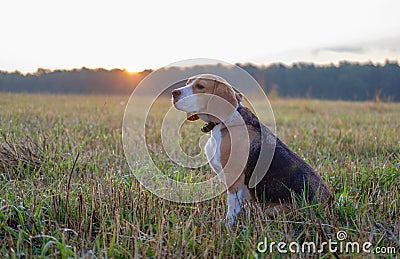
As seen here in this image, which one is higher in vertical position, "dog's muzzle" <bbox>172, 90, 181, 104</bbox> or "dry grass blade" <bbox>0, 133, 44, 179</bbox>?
"dog's muzzle" <bbox>172, 90, 181, 104</bbox>

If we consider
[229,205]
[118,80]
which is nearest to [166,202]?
[229,205]

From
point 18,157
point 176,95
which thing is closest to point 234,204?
point 176,95

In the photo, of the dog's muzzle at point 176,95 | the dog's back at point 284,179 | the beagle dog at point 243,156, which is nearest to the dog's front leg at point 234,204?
the beagle dog at point 243,156

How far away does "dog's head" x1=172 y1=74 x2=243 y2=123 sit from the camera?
3998 millimetres

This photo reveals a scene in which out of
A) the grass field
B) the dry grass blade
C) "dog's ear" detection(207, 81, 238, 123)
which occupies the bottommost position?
the grass field

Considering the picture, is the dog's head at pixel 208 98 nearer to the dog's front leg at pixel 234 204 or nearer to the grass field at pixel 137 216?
the dog's front leg at pixel 234 204

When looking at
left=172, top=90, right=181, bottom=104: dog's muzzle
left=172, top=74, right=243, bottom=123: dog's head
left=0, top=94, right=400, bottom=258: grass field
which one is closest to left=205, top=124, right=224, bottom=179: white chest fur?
left=172, top=74, right=243, bottom=123: dog's head

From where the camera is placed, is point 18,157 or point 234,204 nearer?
point 234,204

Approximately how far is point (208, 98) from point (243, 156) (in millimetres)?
655

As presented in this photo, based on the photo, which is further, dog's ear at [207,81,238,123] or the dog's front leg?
dog's ear at [207,81,238,123]

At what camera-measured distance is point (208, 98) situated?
4.02 metres

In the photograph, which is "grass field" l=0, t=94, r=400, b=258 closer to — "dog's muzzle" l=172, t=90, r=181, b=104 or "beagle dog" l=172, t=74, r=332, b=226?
"beagle dog" l=172, t=74, r=332, b=226

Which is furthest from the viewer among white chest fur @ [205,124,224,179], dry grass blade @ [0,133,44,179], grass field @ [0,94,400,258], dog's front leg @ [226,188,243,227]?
dry grass blade @ [0,133,44,179]

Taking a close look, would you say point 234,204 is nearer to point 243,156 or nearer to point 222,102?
point 243,156
